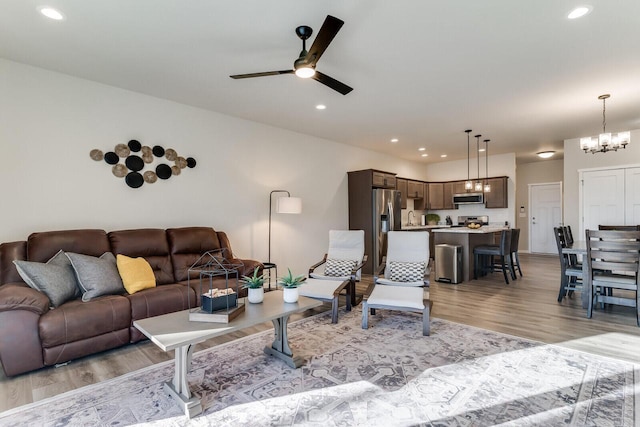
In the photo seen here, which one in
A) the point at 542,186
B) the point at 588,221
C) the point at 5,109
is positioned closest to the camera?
the point at 5,109

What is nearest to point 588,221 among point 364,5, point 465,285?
point 465,285

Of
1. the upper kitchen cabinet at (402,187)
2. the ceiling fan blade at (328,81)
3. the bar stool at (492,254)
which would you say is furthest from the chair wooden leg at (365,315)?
the upper kitchen cabinet at (402,187)

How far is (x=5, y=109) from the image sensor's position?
3.10m

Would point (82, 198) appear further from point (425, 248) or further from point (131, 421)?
point (425, 248)

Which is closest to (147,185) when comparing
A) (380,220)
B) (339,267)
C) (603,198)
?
(339,267)

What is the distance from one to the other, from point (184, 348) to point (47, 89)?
323cm

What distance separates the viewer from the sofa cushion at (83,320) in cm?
247

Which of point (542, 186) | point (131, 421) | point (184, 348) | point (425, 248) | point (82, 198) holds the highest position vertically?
point (542, 186)

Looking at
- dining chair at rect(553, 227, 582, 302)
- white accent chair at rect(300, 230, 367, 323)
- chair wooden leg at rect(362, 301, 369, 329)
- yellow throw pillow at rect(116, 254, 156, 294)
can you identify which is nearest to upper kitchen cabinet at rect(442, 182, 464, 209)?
dining chair at rect(553, 227, 582, 302)

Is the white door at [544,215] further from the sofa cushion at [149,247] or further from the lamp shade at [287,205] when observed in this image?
the sofa cushion at [149,247]

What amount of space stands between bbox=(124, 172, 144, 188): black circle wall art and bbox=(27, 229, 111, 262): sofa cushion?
700mm

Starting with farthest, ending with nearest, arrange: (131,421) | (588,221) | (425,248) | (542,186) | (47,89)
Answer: (542,186) → (588,221) → (425,248) → (47,89) → (131,421)

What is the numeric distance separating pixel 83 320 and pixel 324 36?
2938mm

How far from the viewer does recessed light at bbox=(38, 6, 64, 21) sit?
2.33 meters
